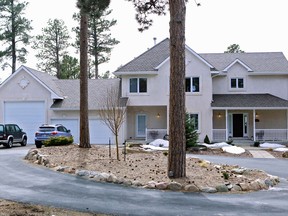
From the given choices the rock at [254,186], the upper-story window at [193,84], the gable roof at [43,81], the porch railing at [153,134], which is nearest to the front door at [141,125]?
the porch railing at [153,134]

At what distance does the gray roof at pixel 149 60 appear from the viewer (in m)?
29.9

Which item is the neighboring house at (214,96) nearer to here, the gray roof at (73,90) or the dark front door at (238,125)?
the dark front door at (238,125)

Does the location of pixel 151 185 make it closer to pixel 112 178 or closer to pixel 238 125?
pixel 112 178

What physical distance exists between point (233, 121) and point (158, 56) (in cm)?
833

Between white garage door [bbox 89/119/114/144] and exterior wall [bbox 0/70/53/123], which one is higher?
exterior wall [bbox 0/70/53/123]

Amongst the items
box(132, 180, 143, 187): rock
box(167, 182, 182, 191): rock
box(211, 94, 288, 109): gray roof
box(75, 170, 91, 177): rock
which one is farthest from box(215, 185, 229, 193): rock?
box(211, 94, 288, 109): gray roof

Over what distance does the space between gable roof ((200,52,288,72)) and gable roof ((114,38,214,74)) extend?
3.97 m

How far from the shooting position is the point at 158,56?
103 feet

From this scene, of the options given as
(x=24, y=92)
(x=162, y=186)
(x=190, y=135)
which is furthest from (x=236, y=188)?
(x=24, y=92)

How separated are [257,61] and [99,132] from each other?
15101mm

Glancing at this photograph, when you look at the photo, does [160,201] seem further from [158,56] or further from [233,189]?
[158,56]

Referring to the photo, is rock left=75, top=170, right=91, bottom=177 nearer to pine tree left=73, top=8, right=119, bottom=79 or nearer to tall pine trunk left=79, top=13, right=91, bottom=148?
tall pine trunk left=79, top=13, right=91, bottom=148

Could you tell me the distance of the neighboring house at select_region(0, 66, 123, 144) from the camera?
3050 cm

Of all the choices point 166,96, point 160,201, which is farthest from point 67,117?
point 160,201
